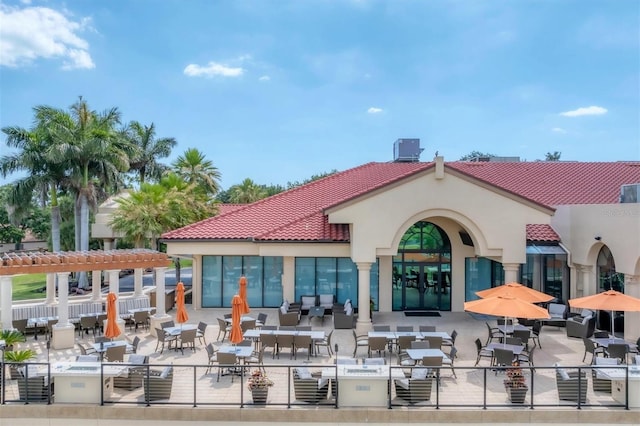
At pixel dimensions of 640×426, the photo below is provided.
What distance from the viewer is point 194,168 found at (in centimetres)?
4125

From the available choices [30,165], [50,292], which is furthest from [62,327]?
[30,165]

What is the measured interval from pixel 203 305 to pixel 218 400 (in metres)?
12.0

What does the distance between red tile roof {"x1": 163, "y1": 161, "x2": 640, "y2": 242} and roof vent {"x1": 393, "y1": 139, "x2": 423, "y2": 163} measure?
11.7 feet

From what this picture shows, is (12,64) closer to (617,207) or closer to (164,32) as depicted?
(164,32)

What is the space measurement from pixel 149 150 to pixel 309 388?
42.2m

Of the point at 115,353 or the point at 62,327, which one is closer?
the point at 115,353

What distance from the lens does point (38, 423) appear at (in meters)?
10.4

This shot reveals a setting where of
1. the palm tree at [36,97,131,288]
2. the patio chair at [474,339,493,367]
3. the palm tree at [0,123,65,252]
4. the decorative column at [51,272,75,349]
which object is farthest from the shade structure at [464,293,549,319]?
the palm tree at [0,123,65,252]

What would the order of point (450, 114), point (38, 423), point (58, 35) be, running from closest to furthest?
point (38, 423), point (58, 35), point (450, 114)

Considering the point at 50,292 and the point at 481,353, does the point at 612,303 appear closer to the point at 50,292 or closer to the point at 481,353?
the point at 481,353

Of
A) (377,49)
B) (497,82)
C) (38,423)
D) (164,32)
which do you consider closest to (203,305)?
(38,423)

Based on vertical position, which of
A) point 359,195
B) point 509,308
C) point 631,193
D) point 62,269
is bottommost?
point 509,308

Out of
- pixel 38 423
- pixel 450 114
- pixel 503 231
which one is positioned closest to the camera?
pixel 38 423

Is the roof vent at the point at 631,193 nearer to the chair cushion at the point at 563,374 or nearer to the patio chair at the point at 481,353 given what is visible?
the patio chair at the point at 481,353
